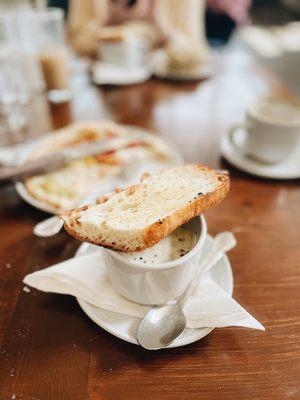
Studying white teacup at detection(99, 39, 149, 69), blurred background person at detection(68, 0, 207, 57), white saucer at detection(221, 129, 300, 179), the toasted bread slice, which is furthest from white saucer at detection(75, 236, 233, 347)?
blurred background person at detection(68, 0, 207, 57)

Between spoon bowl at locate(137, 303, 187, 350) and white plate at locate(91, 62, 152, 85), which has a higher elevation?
white plate at locate(91, 62, 152, 85)

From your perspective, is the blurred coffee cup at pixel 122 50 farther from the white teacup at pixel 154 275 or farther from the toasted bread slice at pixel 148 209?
the white teacup at pixel 154 275

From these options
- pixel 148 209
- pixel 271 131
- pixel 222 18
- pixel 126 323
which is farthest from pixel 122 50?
pixel 222 18

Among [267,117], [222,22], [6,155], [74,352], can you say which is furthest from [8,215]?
[222,22]

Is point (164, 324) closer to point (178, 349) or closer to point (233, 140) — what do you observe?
point (178, 349)

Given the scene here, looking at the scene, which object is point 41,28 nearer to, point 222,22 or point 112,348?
point 112,348

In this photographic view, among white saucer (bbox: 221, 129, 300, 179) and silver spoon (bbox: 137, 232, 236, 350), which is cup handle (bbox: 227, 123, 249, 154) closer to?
white saucer (bbox: 221, 129, 300, 179)

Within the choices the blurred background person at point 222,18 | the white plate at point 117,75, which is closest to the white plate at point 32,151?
the white plate at point 117,75
